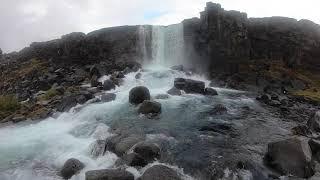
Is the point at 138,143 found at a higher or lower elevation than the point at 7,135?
higher

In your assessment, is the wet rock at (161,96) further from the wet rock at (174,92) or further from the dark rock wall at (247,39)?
the dark rock wall at (247,39)

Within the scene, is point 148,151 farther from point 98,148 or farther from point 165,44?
point 165,44

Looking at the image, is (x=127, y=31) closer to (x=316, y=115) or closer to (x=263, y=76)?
(x=263, y=76)

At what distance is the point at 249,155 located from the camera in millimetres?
22844

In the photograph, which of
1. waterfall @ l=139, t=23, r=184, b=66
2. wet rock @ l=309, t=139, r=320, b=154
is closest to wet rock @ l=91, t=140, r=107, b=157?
wet rock @ l=309, t=139, r=320, b=154

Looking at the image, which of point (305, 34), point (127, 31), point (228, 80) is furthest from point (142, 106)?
point (305, 34)

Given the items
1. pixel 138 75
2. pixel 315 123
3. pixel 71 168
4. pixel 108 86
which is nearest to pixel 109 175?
pixel 71 168

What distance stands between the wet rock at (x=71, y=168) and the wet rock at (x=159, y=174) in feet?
13.9

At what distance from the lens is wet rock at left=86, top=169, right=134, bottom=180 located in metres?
19.4

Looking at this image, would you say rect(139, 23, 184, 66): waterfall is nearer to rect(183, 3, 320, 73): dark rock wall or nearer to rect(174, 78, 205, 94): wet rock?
rect(183, 3, 320, 73): dark rock wall

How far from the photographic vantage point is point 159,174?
63.7ft

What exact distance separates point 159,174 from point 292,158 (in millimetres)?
7297

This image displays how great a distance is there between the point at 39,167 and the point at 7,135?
924 centimetres

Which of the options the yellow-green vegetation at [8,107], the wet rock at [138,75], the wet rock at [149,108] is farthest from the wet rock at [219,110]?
the yellow-green vegetation at [8,107]
